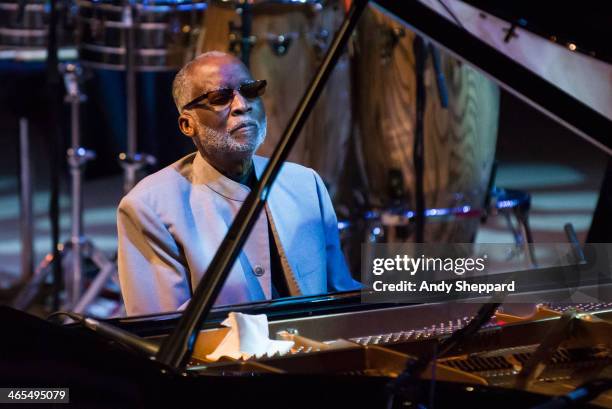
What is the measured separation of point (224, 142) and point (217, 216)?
19 centimetres

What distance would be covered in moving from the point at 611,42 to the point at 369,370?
1.36 metres

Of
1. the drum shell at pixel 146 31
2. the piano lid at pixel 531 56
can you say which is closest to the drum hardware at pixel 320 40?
the drum shell at pixel 146 31

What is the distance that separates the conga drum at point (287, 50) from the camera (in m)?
4.58

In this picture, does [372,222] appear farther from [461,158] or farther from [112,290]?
[112,290]

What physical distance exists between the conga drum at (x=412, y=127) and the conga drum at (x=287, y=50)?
21cm

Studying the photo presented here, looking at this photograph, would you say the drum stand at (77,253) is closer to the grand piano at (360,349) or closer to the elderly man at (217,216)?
the elderly man at (217,216)

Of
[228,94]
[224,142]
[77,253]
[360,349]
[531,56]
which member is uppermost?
[531,56]

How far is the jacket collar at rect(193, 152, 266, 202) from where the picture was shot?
112 inches

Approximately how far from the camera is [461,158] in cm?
494

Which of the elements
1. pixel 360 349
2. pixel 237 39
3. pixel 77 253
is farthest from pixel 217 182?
pixel 77 253

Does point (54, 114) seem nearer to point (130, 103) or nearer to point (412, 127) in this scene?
point (130, 103)

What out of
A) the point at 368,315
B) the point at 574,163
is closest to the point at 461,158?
the point at 368,315

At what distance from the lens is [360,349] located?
213cm

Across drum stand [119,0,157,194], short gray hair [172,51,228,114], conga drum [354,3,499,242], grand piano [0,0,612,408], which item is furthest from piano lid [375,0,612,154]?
drum stand [119,0,157,194]
